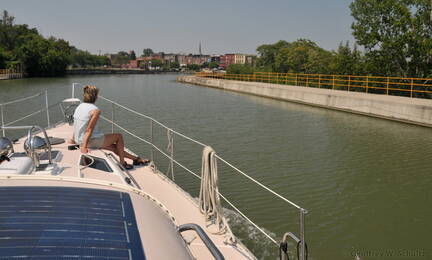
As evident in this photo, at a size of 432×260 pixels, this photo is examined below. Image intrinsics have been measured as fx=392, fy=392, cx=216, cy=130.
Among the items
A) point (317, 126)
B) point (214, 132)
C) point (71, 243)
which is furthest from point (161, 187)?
point (317, 126)

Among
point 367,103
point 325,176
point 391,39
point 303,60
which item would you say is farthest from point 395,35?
→ point 303,60

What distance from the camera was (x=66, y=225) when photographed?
2174mm

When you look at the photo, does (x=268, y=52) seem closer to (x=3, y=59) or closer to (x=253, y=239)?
(x=3, y=59)

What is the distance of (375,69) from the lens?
27281 millimetres

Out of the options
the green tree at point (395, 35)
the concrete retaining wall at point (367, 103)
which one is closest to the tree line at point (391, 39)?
the green tree at point (395, 35)

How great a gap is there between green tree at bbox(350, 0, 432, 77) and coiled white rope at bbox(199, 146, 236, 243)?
24.0 m

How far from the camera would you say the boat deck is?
11.5ft

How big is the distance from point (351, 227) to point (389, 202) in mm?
1654

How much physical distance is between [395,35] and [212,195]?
25800 mm

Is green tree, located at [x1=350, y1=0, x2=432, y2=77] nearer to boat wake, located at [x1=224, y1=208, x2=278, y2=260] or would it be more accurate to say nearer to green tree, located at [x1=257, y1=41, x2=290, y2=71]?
boat wake, located at [x1=224, y1=208, x2=278, y2=260]

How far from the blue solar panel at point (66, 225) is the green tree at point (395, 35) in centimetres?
2561

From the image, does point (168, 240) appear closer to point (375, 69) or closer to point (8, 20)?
point (375, 69)

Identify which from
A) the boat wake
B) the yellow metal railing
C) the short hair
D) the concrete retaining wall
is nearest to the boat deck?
the short hair

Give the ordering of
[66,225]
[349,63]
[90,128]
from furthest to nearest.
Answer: [349,63] → [90,128] → [66,225]
